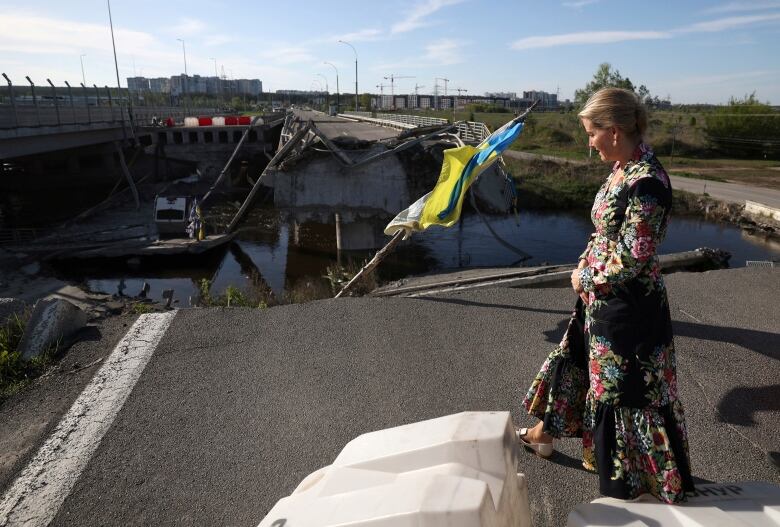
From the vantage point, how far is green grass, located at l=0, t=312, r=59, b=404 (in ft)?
16.2

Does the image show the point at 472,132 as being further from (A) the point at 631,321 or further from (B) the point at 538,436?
(A) the point at 631,321

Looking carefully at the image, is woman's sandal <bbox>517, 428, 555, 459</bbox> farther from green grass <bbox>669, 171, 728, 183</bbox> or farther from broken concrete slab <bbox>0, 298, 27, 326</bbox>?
green grass <bbox>669, 171, 728, 183</bbox>

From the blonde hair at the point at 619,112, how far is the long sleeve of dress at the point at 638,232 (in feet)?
1.04

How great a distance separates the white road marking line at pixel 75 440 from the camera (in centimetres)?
341

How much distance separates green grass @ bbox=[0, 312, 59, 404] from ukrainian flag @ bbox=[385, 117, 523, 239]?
4.16m

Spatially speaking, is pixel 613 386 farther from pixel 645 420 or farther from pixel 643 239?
pixel 643 239

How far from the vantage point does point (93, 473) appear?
3709 mm

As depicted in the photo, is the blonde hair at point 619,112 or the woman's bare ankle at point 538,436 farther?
the woman's bare ankle at point 538,436

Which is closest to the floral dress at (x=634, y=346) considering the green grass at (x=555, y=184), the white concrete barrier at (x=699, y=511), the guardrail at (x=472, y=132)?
the white concrete barrier at (x=699, y=511)

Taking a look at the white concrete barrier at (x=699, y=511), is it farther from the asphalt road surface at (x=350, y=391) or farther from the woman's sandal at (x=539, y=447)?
the woman's sandal at (x=539, y=447)

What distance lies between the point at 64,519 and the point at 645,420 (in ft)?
11.0

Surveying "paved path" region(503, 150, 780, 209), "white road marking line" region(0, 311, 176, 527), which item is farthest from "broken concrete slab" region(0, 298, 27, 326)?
"paved path" region(503, 150, 780, 209)

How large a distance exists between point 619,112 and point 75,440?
4215mm

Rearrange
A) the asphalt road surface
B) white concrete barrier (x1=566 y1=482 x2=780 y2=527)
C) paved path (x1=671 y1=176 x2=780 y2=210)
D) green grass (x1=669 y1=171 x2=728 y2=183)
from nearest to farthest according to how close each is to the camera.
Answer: white concrete barrier (x1=566 y1=482 x2=780 y2=527)
the asphalt road surface
paved path (x1=671 y1=176 x2=780 y2=210)
green grass (x1=669 y1=171 x2=728 y2=183)
